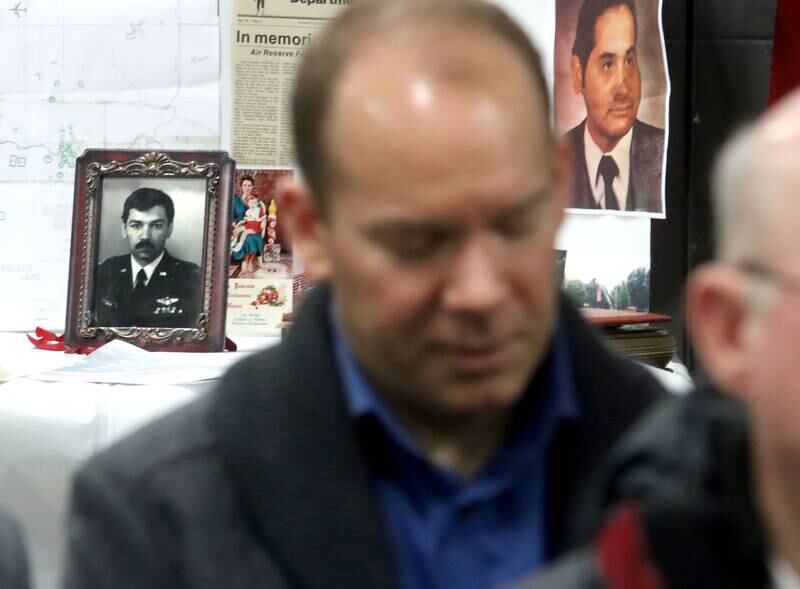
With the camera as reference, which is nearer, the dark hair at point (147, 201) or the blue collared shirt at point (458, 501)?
the blue collared shirt at point (458, 501)

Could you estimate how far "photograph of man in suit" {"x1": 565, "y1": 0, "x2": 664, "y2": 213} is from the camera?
174cm

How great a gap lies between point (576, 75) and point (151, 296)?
2.27 feet

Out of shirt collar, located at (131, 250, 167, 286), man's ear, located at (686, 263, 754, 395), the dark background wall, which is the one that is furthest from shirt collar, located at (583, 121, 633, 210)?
man's ear, located at (686, 263, 754, 395)

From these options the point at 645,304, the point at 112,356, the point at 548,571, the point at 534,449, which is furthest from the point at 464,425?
the point at 645,304

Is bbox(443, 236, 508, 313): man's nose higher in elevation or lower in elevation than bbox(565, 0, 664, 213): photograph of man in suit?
lower

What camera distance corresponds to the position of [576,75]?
177cm

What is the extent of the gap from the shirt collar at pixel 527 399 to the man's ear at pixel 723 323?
204mm

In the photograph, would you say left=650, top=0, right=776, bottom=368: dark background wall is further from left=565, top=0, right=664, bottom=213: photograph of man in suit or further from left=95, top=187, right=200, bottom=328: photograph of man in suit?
left=95, top=187, right=200, bottom=328: photograph of man in suit

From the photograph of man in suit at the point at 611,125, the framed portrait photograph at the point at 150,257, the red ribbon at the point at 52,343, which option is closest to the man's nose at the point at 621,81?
the photograph of man in suit at the point at 611,125

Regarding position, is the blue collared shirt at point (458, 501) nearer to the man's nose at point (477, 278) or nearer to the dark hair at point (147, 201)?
the man's nose at point (477, 278)

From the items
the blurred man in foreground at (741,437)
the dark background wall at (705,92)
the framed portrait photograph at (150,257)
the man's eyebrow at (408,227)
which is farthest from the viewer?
the dark background wall at (705,92)

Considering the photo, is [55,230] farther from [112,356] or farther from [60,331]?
[112,356]

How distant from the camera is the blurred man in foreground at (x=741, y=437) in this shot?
0.51 meters

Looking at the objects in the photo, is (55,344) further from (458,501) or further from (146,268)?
(458,501)
